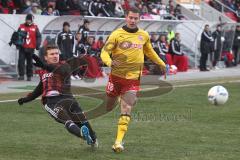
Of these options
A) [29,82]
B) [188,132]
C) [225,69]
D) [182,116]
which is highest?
[188,132]

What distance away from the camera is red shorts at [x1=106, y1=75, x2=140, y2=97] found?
1033 cm

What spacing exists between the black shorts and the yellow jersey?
105 centimetres

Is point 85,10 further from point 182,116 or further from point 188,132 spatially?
point 188,132

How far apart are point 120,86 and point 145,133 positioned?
1534 mm

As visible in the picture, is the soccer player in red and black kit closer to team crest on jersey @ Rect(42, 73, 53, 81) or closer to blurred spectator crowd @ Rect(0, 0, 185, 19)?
team crest on jersey @ Rect(42, 73, 53, 81)

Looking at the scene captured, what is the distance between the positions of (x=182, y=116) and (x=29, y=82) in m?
9.29

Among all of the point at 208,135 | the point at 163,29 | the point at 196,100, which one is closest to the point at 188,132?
the point at 208,135

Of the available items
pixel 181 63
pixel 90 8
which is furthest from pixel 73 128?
pixel 181 63

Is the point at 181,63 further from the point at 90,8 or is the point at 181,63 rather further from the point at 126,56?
the point at 126,56

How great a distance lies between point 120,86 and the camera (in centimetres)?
1043

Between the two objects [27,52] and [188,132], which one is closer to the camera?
[188,132]

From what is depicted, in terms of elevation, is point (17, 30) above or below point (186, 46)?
above

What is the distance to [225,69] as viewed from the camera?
1265 inches

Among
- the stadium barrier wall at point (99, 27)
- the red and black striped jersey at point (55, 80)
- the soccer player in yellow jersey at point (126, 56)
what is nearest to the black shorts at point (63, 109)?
the red and black striped jersey at point (55, 80)
